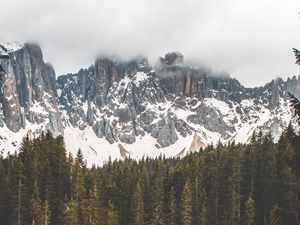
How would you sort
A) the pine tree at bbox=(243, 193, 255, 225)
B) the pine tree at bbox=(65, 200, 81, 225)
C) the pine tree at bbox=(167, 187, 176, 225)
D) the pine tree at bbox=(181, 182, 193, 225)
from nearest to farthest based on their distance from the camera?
1. the pine tree at bbox=(65, 200, 81, 225)
2. the pine tree at bbox=(243, 193, 255, 225)
3. the pine tree at bbox=(181, 182, 193, 225)
4. the pine tree at bbox=(167, 187, 176, 225)

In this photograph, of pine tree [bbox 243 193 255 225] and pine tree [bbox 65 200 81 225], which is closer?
pine tree [bbox 65 200 81 225]

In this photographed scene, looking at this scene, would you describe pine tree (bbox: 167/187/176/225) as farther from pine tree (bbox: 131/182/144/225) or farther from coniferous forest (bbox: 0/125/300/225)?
pine tree (bbox: 131/182/144/225)

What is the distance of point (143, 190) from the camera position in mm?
92375

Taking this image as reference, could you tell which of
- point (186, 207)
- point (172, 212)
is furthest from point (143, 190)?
point (186, 207)

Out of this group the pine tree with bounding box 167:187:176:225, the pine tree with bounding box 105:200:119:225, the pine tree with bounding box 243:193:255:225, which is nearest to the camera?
the pine tree with bounding box 243:193:255:225

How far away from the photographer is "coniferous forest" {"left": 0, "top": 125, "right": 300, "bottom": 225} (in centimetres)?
6172

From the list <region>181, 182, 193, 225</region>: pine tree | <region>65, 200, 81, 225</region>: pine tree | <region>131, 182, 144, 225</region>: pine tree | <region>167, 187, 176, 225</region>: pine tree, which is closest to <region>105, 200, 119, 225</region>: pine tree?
<region>131, 182, 144, 225</region>: pine tree

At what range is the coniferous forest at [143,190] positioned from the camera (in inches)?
2430

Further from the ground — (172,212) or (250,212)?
(172,212)

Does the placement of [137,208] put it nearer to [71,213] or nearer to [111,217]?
[111,217]

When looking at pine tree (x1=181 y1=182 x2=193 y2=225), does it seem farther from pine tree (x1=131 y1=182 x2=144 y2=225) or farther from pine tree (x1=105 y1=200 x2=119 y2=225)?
pine tree (x1=105 y1=200 x2=119 y2=225)

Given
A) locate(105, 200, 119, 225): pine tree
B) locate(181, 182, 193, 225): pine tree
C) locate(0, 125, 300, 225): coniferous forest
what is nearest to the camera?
A: locate(0, 125, 300, 225): coniferous forest

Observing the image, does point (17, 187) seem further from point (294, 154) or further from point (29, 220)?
point (294, 154)

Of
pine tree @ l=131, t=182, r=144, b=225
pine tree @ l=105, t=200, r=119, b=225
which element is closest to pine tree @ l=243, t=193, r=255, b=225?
pine tree @ l=131, t=182, r=144, b=225
